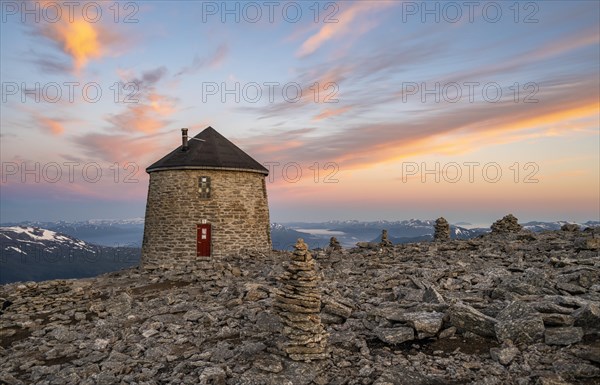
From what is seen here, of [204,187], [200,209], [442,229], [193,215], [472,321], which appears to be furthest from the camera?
[442,229]

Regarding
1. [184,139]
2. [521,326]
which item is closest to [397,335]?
[521,326]

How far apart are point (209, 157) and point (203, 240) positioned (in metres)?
6.31

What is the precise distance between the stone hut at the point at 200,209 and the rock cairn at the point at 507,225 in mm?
19211

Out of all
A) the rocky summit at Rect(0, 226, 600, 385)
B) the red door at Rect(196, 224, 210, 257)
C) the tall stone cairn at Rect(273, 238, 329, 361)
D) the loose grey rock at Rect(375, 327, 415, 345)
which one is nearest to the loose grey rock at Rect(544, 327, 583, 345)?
the rocky summit at Rect(0, 226, 600, 385)

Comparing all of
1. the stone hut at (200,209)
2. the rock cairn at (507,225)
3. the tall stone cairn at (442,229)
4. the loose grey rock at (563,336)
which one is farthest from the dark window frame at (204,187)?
the loose grey rock at (563,336)

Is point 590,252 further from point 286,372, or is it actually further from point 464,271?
point 286,372

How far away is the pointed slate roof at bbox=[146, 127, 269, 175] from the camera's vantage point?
30.7 metres

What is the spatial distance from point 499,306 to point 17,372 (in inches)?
582

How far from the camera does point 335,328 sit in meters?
12.9

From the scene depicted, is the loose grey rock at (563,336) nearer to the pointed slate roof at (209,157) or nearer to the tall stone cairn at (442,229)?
the pointed slate roof at (209,157)

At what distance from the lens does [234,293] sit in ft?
60.1

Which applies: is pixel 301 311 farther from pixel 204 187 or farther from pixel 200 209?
pixel 204 187

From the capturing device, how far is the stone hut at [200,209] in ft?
99.2

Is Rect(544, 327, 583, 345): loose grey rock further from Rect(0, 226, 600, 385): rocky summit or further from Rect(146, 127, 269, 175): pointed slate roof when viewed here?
Rect(146, 127, 269, 175): pointed slate roof
